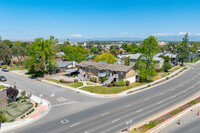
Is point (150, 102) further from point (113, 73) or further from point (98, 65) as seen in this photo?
point (98, 65)

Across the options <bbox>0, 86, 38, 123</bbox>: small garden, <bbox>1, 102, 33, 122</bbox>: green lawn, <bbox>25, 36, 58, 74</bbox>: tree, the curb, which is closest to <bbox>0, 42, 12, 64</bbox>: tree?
<bbox>25, 36, 58, 74</bbox>: tree

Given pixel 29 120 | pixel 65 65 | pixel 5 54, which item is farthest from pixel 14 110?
pixel 5 54

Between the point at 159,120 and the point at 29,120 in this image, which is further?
the point at 29,120

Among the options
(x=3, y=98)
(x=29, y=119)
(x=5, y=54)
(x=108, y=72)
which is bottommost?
(x=29, y=119)

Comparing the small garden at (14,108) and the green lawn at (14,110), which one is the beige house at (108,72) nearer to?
the small garden at (14,108)

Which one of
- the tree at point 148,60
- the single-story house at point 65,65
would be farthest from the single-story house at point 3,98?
the tree at point 148,60

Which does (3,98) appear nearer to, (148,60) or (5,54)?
(148,60)

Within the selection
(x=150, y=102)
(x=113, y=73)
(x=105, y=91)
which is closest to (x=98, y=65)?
(x=113, y=73)
